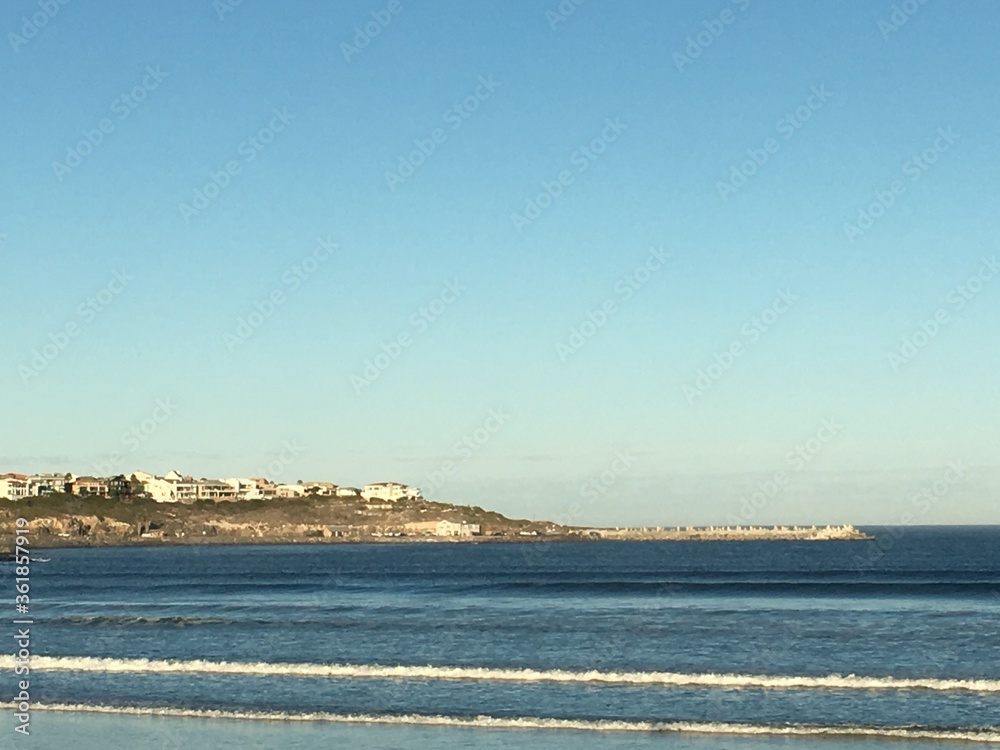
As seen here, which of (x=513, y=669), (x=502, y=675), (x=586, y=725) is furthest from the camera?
(x=513, y=669)

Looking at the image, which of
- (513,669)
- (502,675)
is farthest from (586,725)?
(513,669)

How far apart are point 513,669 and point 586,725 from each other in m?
8.77

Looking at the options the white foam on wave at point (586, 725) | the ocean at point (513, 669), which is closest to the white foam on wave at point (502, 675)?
the ocean at point (513, 669)

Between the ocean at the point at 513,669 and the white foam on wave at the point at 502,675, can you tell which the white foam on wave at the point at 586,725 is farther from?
the white foam on wave at the point at 502,675

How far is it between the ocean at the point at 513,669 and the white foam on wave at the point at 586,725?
9cm

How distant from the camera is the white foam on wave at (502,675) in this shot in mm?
30891

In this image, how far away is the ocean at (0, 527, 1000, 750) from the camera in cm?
2506

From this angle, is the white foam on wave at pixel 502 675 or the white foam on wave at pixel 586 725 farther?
the white foam on wave at pixel 502 675

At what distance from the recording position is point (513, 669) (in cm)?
3419

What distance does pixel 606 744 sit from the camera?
23.6m

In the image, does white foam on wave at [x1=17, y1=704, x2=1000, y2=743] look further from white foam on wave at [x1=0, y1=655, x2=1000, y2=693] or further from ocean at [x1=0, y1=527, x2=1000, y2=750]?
white foam on wave at [x1=0, y1=655, x2=1000, y2=693]

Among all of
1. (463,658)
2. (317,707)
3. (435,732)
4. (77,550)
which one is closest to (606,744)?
(435,732)

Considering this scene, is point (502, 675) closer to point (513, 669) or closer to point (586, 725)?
point (513, 669)

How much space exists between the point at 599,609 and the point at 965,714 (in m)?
32.2
